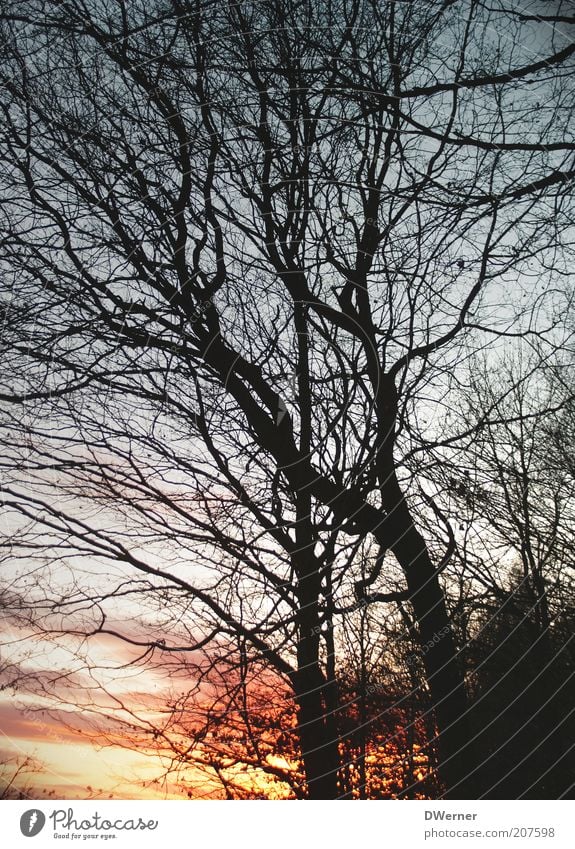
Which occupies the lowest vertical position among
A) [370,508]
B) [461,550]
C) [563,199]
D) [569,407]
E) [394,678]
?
[394,678]

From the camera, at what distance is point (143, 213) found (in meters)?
3.33

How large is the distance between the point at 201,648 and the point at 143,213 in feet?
7.92
